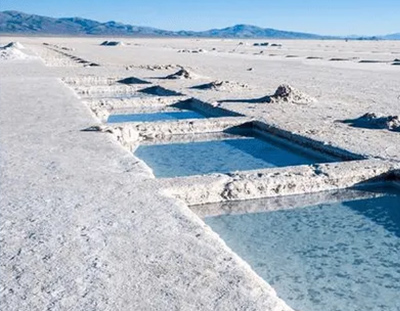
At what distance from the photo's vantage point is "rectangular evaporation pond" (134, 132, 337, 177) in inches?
343

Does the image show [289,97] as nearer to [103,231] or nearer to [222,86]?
[222,86]

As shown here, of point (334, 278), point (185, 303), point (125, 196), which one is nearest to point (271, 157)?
point (125, 196)

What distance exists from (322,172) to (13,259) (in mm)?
4187

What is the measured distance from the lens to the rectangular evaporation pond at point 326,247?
14.6ft

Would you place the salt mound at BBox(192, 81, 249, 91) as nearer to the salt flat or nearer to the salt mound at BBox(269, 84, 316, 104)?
the salt mound at BBox(269, 84, 316, 104)

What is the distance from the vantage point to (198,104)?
1470 centimetres

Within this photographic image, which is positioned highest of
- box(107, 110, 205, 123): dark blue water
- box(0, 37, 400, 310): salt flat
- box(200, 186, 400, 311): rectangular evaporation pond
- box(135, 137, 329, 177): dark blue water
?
box(0, 37, 400, 310): salt flat

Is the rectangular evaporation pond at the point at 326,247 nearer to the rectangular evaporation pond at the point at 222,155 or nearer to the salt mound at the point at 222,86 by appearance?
the rectangular evaporation pond at the point at 222,155

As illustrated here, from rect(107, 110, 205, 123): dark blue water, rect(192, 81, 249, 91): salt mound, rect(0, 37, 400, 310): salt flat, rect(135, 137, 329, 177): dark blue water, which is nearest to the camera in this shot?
rect(0, 37, 400, 310): salt flat

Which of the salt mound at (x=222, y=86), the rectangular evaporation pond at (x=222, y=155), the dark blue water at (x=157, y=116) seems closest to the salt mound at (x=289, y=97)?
the dark blue water at (x=157, y=116)

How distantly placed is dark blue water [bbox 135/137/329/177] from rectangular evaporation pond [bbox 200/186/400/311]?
6.31 feet

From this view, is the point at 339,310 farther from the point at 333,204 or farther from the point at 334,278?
the point at 333,204

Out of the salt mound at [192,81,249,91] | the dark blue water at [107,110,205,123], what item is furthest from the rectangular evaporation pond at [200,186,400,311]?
the salt mound at [192,81,249,91]

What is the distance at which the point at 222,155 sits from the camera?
9.59 metres
